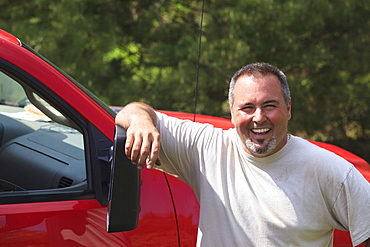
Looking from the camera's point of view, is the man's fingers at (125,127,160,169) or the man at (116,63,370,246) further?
the man at (116,63,370,246)

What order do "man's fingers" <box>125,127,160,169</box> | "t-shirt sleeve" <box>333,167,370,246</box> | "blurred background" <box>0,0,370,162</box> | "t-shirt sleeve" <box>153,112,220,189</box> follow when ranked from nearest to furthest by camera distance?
"man's fingers" <box>125,127,160,169</box> < "t-shirt sleeve" <box>333,167,370,246</box> < "t-shirt sleeve" <box>153,112,220,189</box> < "blurred background" <box>0,0,370,162</box>

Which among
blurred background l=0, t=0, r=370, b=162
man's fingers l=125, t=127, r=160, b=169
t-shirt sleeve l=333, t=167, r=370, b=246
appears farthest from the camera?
blurred background l=0, t=0, r=370, b=162

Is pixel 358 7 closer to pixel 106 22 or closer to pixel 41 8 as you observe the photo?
pixel 106 22

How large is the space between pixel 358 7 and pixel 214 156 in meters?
5.00

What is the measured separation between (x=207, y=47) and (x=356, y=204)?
4253 mm

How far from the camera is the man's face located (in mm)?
2025

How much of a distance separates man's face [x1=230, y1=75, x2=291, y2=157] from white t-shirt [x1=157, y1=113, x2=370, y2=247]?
5 centimetres

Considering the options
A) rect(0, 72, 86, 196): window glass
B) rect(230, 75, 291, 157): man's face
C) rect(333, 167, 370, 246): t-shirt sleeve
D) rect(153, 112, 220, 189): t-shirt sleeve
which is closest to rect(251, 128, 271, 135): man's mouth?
rect(230, 75, 291, 157): man's face

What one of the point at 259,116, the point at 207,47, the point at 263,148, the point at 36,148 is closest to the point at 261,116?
Answer: the point at 259,116

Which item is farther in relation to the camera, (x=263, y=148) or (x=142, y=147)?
(x=263, y=148)

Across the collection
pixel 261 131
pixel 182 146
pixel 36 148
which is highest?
pixel 261 131

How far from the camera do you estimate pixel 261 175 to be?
6.72 ft

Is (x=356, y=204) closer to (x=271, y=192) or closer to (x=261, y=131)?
(x=271, y=192)

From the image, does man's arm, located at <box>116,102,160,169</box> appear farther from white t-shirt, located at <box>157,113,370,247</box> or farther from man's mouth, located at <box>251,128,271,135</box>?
man's mouth, located at <box>251,128,271,135</box>
